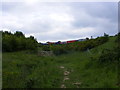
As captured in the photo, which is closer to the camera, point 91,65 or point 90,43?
point 91,65

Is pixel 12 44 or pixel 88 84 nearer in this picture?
pixel 88 84

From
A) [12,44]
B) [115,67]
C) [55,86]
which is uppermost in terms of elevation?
[12,44]

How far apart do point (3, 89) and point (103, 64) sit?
479cm

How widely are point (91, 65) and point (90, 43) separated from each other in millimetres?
20103

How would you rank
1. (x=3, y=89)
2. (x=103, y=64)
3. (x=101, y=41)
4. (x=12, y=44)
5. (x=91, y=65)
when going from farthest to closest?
(x=101, y=41), (x=12, y=44), (x=91, y=65), (x=103, y=64), (x=3, y=89)

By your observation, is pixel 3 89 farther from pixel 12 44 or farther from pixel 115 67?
pixel 12 44

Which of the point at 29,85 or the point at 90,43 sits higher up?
the point at 90,43

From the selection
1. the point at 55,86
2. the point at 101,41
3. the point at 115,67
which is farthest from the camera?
the point at 101,41

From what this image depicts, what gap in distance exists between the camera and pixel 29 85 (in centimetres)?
607

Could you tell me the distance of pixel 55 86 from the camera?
656 cm

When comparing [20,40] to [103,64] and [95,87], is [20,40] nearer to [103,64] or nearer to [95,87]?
[103,64]

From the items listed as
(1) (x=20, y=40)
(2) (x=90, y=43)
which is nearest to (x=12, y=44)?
(1) (x=20, y=40)

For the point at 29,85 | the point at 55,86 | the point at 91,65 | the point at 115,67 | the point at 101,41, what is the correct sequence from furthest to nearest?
the point at 101,41
the point at 91,65
the point at 115,67
the point at 55,86
the point at 29,85

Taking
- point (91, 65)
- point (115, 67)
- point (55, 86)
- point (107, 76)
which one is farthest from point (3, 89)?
point (91, 65)
